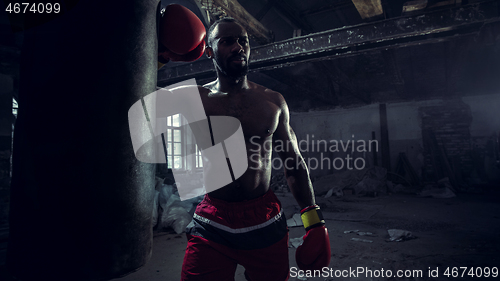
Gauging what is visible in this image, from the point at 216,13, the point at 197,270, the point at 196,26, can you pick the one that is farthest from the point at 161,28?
the point at 216,13

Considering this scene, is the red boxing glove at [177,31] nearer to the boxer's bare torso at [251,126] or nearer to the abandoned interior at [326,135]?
the abandoned interior at [326,135]

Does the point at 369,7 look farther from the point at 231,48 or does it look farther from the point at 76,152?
the point at 76,152

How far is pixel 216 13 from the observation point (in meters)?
2.88

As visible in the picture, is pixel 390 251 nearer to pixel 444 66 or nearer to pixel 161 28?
pixel 161 28

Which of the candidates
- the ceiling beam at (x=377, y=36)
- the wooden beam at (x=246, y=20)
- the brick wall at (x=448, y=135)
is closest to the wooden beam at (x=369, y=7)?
the ceiling beam at (x=377, y=36)

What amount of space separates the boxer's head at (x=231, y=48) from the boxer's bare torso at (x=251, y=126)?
0.16 meters

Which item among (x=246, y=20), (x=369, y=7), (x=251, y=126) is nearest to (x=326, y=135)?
(x=369, y=7)

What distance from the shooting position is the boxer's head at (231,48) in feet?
4.95

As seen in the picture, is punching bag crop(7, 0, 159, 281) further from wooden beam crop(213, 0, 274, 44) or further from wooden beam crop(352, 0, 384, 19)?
wooden beam crop(352, 0, 384, 19)

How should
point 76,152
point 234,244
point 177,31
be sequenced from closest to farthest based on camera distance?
point 76,152 → point 177,31 → point 234,244

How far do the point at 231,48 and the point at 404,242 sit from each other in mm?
3438

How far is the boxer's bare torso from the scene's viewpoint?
1.49 m

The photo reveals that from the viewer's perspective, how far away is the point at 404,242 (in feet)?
11.4

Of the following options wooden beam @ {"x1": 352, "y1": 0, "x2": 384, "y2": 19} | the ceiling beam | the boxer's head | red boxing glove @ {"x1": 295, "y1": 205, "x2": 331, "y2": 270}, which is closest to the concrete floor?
red boxing glove @ {"x1": 295, "y1": 205, "x2": 331, "y2": 270}
